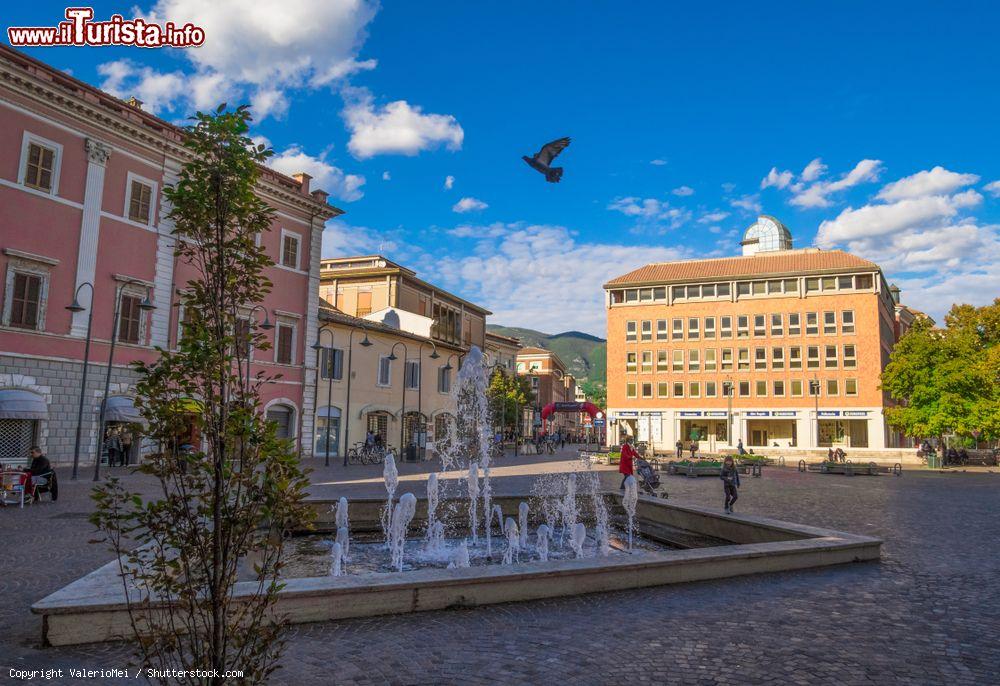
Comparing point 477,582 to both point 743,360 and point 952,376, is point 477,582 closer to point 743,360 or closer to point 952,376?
point 952,376

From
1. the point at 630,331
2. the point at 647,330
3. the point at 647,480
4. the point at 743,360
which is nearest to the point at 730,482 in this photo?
the point at 647,480

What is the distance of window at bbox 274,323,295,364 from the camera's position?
1207 inches

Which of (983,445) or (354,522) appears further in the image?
(983,445)

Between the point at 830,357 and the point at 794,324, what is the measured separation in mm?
3963

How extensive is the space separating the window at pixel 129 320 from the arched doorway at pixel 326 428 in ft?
32.4

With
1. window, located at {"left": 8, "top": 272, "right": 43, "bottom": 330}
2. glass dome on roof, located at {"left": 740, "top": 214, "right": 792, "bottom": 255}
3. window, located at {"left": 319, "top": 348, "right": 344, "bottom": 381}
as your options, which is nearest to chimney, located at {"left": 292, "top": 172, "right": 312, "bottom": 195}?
window, located at {"left": 319, "top": 348, "right": 344, "bottom": 381}

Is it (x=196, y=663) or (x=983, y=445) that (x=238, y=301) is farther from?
(x=983, y=445)

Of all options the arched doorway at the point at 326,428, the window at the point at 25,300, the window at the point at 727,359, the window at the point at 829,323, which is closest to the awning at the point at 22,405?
the window at the point at 25,300

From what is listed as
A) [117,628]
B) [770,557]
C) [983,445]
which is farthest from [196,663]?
[983,445]

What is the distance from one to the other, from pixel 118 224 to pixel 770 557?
24904mm

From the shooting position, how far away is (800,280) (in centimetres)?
5553

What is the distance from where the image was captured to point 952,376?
38.2 m

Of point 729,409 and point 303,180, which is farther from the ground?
point 303,180

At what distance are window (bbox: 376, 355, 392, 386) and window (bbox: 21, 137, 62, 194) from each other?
19.0m
